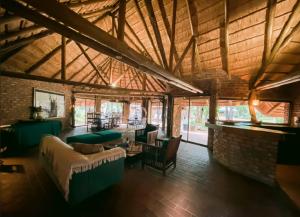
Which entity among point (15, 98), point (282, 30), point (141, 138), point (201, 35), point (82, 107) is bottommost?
point (141, 138)

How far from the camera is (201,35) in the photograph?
524cm

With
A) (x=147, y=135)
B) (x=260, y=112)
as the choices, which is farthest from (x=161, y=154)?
(x=260, y=112)

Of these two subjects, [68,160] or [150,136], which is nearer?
[68,160]

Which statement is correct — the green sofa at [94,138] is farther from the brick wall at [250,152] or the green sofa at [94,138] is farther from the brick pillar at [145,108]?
the brick pillar at [145,108]

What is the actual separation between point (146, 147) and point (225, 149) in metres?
2.60

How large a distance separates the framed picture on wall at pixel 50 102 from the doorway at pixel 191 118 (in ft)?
23.1

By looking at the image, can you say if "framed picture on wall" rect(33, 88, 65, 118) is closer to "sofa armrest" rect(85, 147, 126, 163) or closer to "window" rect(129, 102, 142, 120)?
"sofa armrest" rect(85, 147, 126, 163)

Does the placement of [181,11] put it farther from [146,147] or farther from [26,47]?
[26,47]

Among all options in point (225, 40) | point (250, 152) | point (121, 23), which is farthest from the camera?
point (225, 40)

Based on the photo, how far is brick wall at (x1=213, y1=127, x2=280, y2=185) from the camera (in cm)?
364

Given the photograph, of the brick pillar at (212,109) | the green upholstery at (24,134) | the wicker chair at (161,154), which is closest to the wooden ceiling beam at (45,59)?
the green upholstery at (24,134)

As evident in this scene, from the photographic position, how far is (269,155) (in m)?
3.66

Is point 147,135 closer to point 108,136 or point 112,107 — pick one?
point 108,136

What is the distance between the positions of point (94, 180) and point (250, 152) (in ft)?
13.0
